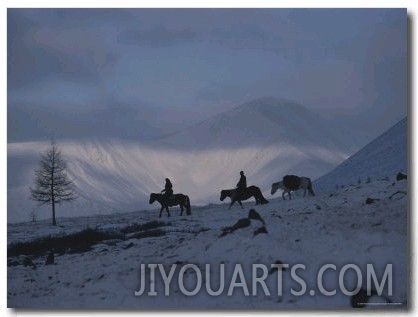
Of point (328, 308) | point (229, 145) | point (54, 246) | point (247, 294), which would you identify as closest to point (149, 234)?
point (54, 246)

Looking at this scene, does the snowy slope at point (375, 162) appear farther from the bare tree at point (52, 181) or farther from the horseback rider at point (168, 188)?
the bare tree at point (52, 181)

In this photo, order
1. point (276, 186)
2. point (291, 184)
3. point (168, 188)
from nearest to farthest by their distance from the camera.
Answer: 1. point (168, 188)
2. point (276, 186)
3. point (291, 184)

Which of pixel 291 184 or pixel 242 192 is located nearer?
pixel 242 192

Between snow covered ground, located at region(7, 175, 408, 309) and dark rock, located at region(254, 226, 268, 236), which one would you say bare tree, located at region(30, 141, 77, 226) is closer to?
snow covered ground, located at region(7, 175, 408, 309)

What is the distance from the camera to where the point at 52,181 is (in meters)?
24.2

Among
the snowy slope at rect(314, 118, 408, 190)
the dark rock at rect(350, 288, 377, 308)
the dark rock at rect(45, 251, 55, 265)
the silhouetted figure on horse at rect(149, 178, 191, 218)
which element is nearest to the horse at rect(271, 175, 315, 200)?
the snowy slope at rect(314, 118, 408, 190)

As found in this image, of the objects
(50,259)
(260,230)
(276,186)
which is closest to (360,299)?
(260,230)

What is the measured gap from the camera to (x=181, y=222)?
2291cm

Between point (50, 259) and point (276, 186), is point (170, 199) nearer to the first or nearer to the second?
point (276, 186)

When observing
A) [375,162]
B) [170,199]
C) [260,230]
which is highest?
[375,162]

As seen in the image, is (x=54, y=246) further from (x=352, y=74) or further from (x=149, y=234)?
(x=352, y=74)

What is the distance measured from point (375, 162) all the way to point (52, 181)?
12.1 metres

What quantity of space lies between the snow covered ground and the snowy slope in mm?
2543

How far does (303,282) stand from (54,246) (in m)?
7.64
